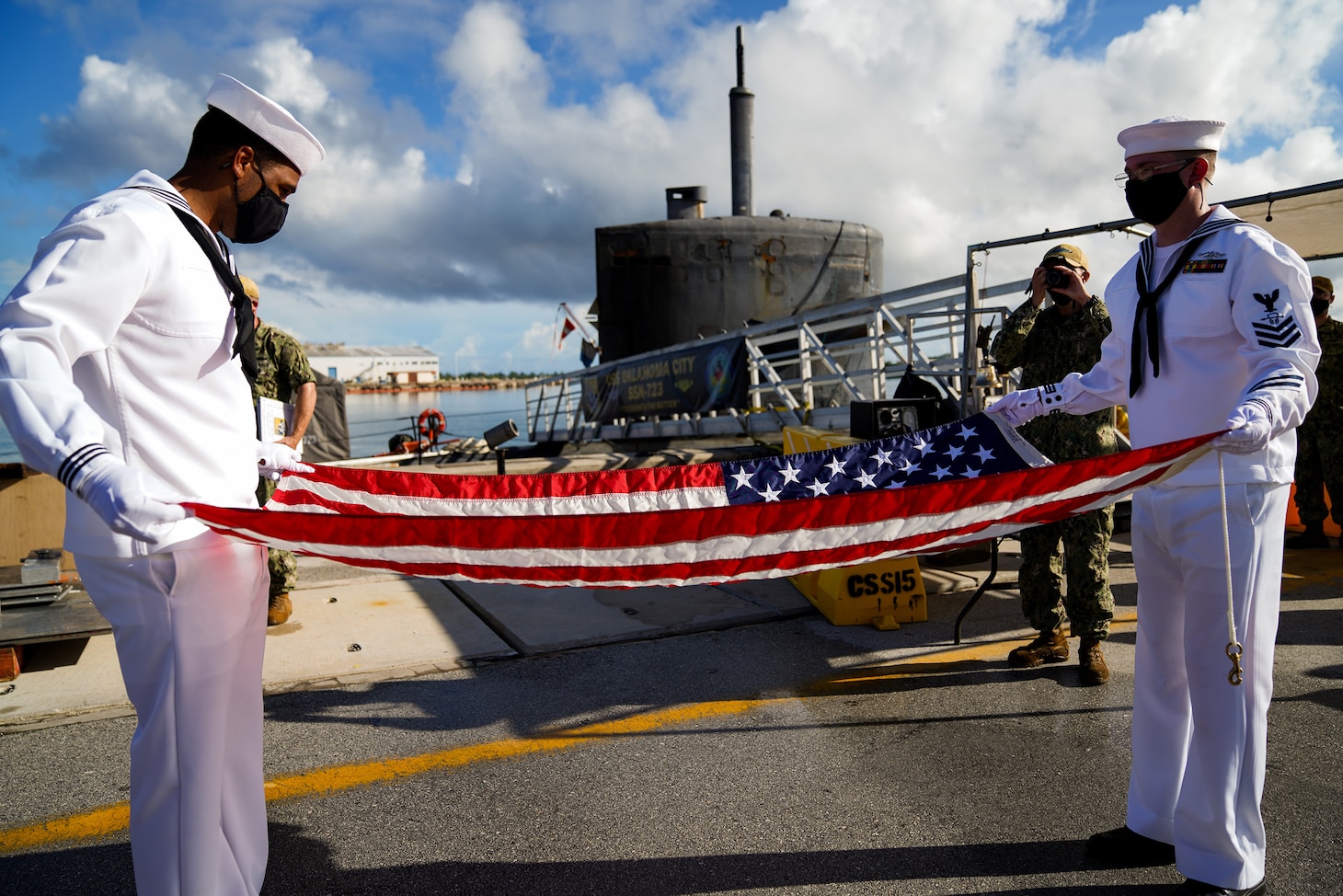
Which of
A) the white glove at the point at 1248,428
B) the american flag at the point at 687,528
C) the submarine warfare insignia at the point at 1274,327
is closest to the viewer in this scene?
the white glove at the point at 1248,428

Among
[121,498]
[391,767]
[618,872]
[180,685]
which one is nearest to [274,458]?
[180,685]

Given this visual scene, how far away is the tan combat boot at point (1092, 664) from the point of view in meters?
4.29

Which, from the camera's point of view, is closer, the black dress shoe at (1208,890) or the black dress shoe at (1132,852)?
the black dress shoe at (1208,890)

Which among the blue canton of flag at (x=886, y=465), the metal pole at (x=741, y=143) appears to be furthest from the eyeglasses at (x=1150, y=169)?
the metal pole at (x=741, y=143)

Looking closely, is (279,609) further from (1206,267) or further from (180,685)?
(1206,267)

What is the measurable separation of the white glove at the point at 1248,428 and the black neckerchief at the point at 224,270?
8.22 ft

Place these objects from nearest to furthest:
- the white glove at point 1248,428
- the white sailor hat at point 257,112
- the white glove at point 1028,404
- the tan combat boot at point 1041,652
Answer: the white sailor hat at point 257,112, the white glove at point 1248,428, the white glove at point 1028,404, the tan combat boot at point 1041,652

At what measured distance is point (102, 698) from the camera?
13.5ft

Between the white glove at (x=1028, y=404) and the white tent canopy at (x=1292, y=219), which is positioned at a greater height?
the white tent canopy at (x=1292, y=219)

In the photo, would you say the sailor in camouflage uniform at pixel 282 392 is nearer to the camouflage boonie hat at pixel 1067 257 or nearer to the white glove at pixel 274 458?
the white glove at pixel 274 458

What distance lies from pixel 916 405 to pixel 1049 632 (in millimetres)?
1669

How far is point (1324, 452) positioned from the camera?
756 cm

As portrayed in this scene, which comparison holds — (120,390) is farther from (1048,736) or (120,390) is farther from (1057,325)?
(1057,325)

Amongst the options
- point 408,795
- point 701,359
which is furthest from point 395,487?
point 701,359
